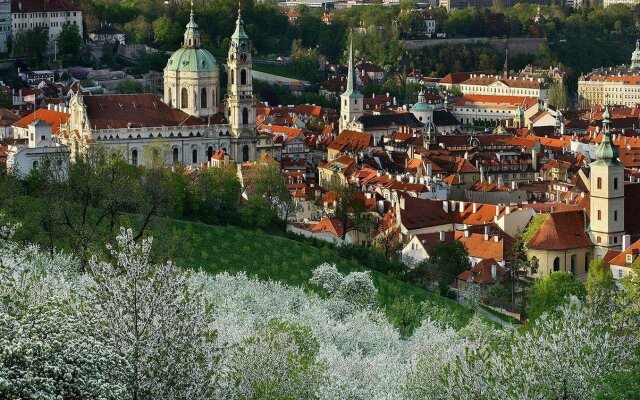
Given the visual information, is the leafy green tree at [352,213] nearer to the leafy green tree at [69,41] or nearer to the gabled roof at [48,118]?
the gabled roof at [48,118]

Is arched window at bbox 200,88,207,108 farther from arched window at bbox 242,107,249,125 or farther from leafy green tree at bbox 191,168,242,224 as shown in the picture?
leafy green tree at bbox 191,168,242,224

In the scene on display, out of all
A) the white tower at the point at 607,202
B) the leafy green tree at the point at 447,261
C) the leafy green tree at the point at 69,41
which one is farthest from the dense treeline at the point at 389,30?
the leafy green tree at the point at 447,261

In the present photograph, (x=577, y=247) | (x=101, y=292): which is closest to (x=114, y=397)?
(x=101, y=292)

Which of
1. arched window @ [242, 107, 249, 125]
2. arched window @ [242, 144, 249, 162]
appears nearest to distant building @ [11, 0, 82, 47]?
arched window @ [242, 107, 249, 125]

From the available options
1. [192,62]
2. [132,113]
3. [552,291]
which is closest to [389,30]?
[192,62]

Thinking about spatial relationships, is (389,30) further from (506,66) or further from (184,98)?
(184,98)

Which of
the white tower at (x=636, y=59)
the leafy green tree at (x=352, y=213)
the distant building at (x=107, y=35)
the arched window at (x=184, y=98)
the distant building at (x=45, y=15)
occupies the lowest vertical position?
the leafy green tree at (x=352, y=213)
